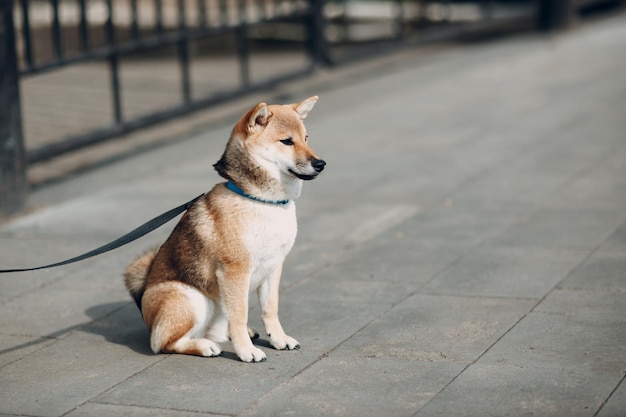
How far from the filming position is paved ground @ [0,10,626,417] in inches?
198

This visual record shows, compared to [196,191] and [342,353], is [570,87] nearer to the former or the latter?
[196,191]

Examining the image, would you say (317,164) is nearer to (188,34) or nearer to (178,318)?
(178,318)

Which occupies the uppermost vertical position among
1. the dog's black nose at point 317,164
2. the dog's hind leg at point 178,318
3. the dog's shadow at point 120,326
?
the dog's black nose at point 317,164

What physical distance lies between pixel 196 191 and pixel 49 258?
208 cm

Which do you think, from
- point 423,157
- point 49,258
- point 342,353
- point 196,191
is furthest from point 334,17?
point 342,353

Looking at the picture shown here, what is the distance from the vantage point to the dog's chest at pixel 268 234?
5277mm

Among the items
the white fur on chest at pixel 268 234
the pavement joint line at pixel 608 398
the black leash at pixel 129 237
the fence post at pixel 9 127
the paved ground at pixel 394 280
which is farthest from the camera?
the fence post at pixel 9 127

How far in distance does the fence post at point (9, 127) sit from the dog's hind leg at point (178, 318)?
12.6 feet

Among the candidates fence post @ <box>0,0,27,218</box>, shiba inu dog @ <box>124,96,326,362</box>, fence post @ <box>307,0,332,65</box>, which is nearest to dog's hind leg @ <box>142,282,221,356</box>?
shiba inu dog @ <box>124,96,326,362</box>

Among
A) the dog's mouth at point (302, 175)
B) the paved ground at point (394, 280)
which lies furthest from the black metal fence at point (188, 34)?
the dog's mouth at point (302, 175)

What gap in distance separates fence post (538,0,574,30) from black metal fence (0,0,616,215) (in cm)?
2

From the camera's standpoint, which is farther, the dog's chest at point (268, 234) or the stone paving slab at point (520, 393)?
the dog's chest at point (268, 234)

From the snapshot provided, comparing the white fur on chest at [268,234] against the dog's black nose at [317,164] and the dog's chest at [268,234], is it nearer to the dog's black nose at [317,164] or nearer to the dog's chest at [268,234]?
the dog's chest at [268,234]

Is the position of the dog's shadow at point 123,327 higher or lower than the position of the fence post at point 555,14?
lower
